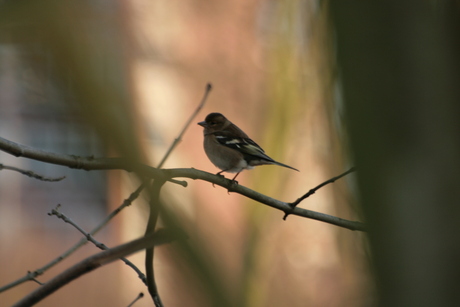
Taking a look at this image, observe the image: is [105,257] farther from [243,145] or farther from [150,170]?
[243,145]

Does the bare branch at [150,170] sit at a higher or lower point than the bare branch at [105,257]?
higher

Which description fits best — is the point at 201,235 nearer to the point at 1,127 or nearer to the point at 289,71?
the point at 289,71

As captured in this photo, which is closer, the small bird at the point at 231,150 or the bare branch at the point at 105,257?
the bare branch at the point at 105,257

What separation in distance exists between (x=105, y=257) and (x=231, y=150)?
127 inches

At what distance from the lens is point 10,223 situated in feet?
24.2

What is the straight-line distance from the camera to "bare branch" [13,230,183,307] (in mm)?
616

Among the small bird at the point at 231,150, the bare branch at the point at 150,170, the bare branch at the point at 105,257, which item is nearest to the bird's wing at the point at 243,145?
the small bird at the point at 231,150

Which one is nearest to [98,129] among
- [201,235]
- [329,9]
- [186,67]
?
[201,235]

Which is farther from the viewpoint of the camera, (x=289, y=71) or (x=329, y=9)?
(x=289, y=71)

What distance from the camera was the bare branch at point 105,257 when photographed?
0.62 m

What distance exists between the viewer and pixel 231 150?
3939 mm

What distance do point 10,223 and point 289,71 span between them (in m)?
6.71

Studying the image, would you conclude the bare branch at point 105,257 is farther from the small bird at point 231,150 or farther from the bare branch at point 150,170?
the small bird at point 231,150

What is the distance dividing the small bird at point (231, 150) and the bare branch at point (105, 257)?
276cm
